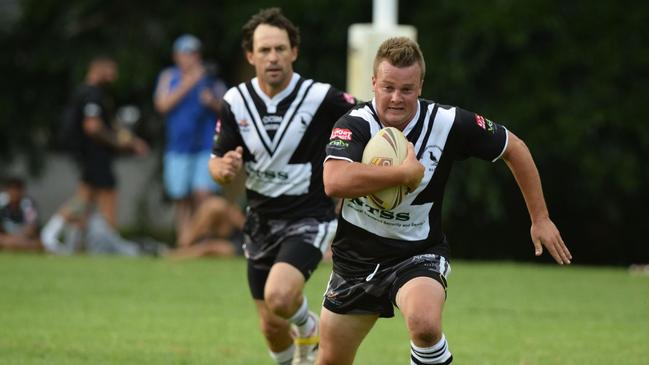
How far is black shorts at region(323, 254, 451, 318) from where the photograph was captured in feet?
20.5

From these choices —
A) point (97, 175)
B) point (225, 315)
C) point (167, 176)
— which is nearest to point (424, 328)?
point (225, 315)

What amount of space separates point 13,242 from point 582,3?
27.4 ft

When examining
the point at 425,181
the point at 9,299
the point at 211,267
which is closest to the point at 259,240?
the point at 425,181

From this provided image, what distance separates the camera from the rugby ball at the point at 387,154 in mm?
5973

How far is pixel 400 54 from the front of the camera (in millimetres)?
6137

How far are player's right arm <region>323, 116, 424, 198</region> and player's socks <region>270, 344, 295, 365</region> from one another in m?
2.11

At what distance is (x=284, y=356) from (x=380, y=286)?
1825mm

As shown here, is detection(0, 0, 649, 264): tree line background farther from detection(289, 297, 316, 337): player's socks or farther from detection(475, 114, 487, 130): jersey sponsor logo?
detection(475, 114, 487, 130): jersey sponsor logo

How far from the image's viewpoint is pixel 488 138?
6344 millimetres

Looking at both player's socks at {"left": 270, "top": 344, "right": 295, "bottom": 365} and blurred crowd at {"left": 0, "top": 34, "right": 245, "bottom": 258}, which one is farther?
blurred crowd at {"left": 0, "top": 34, "right": 245, "bottom": 258}

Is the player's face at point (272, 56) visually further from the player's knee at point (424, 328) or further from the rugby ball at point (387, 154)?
the player's knee at point (424, 328)

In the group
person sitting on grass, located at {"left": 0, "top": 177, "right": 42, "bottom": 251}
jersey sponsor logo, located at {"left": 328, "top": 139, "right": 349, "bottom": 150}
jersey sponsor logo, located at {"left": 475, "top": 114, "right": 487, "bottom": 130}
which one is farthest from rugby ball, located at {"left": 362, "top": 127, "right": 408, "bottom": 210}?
person sitting on grass, located at {"left": 0, "top": 177, "right": 42, "bottom": 251}

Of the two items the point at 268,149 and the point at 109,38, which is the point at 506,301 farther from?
the point at 109,38

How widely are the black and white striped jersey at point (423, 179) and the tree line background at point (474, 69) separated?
1087cm
